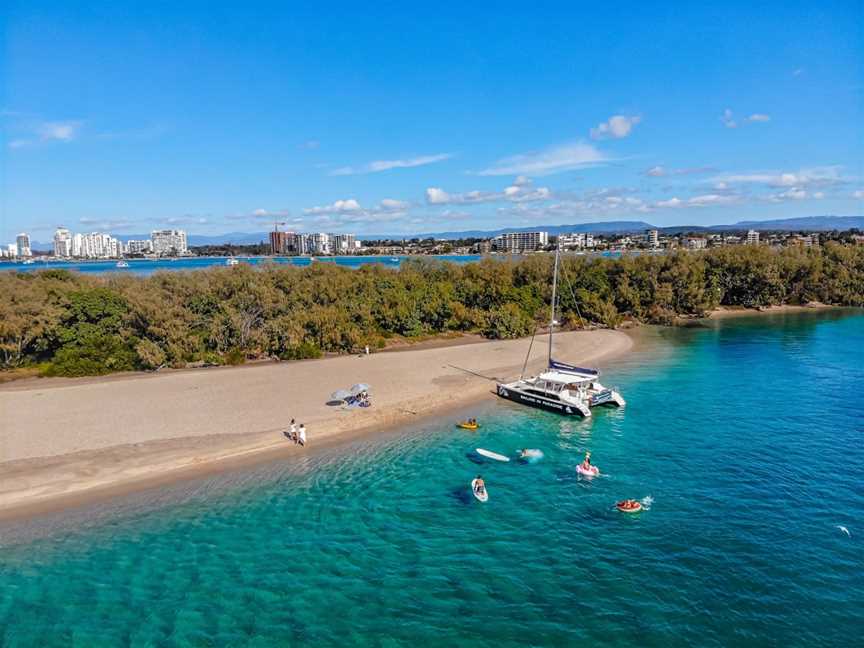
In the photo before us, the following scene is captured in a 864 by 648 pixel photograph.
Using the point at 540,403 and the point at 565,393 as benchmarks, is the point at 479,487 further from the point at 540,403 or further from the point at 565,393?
the point at 540,403

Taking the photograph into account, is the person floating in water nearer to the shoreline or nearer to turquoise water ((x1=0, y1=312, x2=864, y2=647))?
turquoise water ((x1=0, y1=312, x2=864, y2=647))

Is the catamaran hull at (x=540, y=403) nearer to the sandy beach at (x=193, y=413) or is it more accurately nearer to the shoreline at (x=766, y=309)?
the sandy beach at (x=193, y=413)

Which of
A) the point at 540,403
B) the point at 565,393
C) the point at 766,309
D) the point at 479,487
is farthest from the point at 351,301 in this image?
the point at 766,309

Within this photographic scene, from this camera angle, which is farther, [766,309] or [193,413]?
[766,309]

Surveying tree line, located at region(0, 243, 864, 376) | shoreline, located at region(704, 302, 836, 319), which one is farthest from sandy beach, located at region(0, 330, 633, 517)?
shoreline, located at region(704, 302, 836, 319)

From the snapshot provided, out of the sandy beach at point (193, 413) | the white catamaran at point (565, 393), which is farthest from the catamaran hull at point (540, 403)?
the sandy beach at point (193, 413)

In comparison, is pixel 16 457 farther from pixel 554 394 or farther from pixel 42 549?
pixel 554 394
